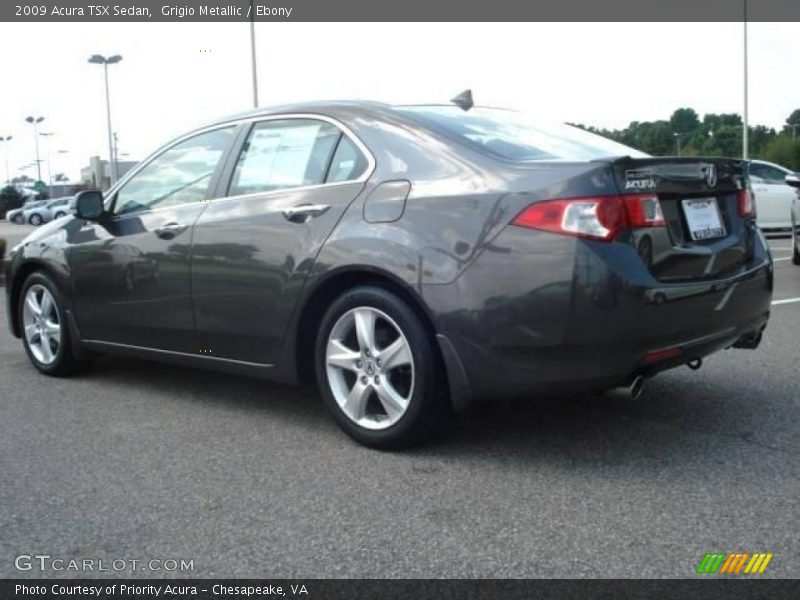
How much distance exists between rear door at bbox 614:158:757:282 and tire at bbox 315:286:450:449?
98 cm

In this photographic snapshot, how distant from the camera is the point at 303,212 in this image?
413 cm

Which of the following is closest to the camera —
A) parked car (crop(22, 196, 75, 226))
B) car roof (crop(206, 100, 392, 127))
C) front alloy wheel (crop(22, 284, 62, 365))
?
car roof (crop(206, 100, 392, 127))

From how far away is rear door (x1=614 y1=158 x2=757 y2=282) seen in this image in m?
3.50

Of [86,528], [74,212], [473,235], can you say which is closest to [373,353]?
[473,235]

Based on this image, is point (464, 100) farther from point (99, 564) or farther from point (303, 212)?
point (99, 564)

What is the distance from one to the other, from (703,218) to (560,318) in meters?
0.89

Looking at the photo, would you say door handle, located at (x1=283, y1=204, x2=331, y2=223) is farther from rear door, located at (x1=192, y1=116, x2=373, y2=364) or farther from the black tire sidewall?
the black tire sidewall

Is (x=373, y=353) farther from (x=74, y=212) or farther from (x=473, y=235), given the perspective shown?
(x=74, y=212)

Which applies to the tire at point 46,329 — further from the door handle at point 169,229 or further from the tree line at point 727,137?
the tree line at point 727,137

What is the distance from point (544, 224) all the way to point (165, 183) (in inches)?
98.2
